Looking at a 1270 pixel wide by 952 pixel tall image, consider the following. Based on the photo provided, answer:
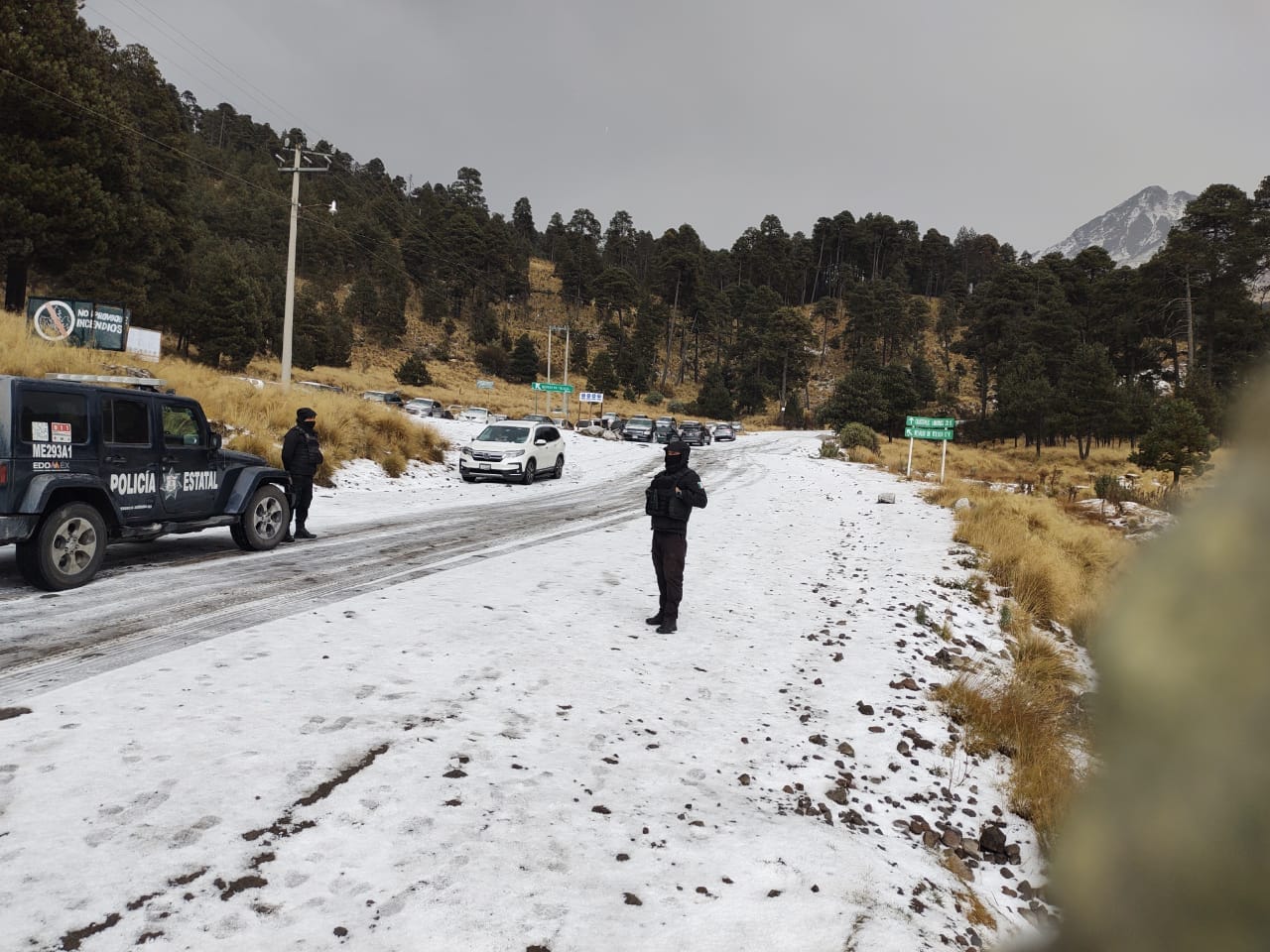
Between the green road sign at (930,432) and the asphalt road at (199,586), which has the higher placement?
the green road sign at (930,432)

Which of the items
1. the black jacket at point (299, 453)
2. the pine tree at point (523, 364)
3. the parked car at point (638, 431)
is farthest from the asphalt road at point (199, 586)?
the pine tree at point (523, 364)

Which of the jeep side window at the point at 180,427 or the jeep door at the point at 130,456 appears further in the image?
the jeep side window at the point at 180,427

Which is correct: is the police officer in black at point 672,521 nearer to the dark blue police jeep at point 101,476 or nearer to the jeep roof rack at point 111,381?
the dark blue police jeep at point 101,476

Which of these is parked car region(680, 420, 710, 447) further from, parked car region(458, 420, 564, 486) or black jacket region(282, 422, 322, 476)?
black jacket region(282, 422, 322, 476)

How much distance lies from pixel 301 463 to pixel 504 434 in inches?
418

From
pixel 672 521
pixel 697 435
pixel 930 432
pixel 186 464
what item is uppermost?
pixel 930 432

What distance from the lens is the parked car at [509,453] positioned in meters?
20.1

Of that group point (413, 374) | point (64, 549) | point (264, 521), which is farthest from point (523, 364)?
point (64, 549)

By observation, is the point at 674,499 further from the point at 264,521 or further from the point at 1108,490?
the point at 1108,490

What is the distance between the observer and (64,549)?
22.4ft

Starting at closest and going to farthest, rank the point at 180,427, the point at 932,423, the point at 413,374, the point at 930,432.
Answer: the point at 180,427
the point at 930,432
the point at 932,423
the point at 413,374

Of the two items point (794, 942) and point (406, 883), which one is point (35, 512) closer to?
point (406, 883)

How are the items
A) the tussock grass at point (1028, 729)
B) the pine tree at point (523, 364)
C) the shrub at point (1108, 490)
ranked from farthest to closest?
the pine tree at point (523, 364)
the shrub at point (1108, 490)
the tussock grass at point (1028, 729)

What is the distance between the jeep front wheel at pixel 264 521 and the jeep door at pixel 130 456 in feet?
3.97
